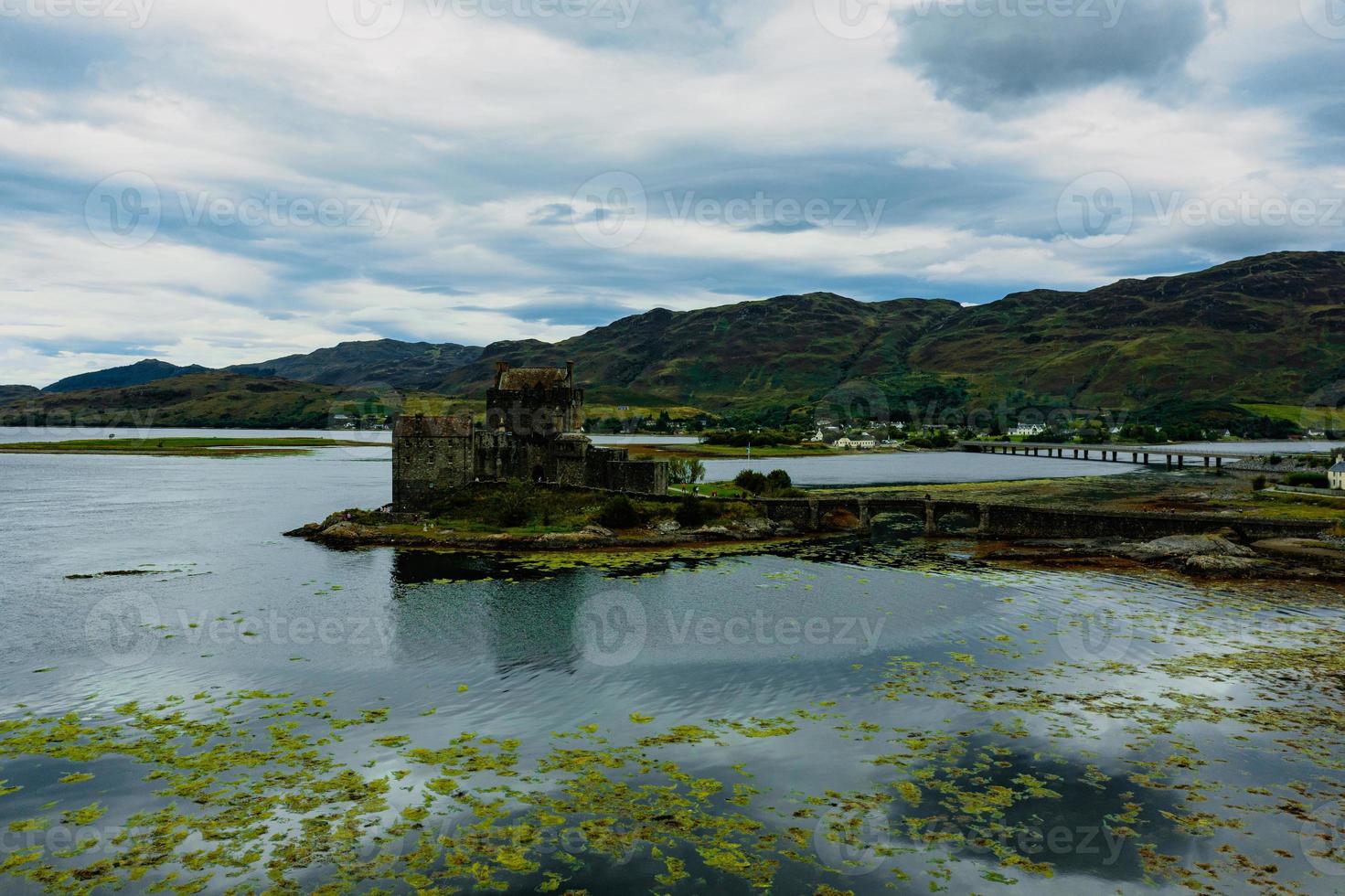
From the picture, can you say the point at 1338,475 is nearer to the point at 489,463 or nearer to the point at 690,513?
the point at 690,513

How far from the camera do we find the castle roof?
70.2 meters

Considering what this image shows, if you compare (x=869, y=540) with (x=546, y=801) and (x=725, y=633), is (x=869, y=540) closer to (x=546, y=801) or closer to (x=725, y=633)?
(x=725, y=633)

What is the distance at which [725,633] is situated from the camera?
3706 centimetres

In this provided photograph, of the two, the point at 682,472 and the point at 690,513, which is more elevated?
the point at 682,472

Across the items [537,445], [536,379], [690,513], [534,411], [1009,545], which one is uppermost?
[536,379]

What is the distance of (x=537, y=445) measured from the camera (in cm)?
7006

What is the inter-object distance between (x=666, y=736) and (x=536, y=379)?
50.1m

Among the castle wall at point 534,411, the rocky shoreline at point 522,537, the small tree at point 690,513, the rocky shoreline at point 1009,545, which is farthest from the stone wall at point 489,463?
the rocky shoreline at point 522,537

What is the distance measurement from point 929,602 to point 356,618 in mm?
29677

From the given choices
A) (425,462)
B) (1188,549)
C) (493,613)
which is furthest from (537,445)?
(1188,549)

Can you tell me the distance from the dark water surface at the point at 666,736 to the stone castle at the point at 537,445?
20795 mm

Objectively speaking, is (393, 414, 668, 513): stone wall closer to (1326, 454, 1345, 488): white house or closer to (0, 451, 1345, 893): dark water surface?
(0, 451, 1345, 893): dark water surface

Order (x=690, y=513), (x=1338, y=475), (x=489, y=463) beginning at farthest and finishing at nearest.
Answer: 1. (x=1338, y=475)
2. (x=489, y=463)
3. (x=690, y=513)

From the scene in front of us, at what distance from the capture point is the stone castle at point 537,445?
67000 mm
